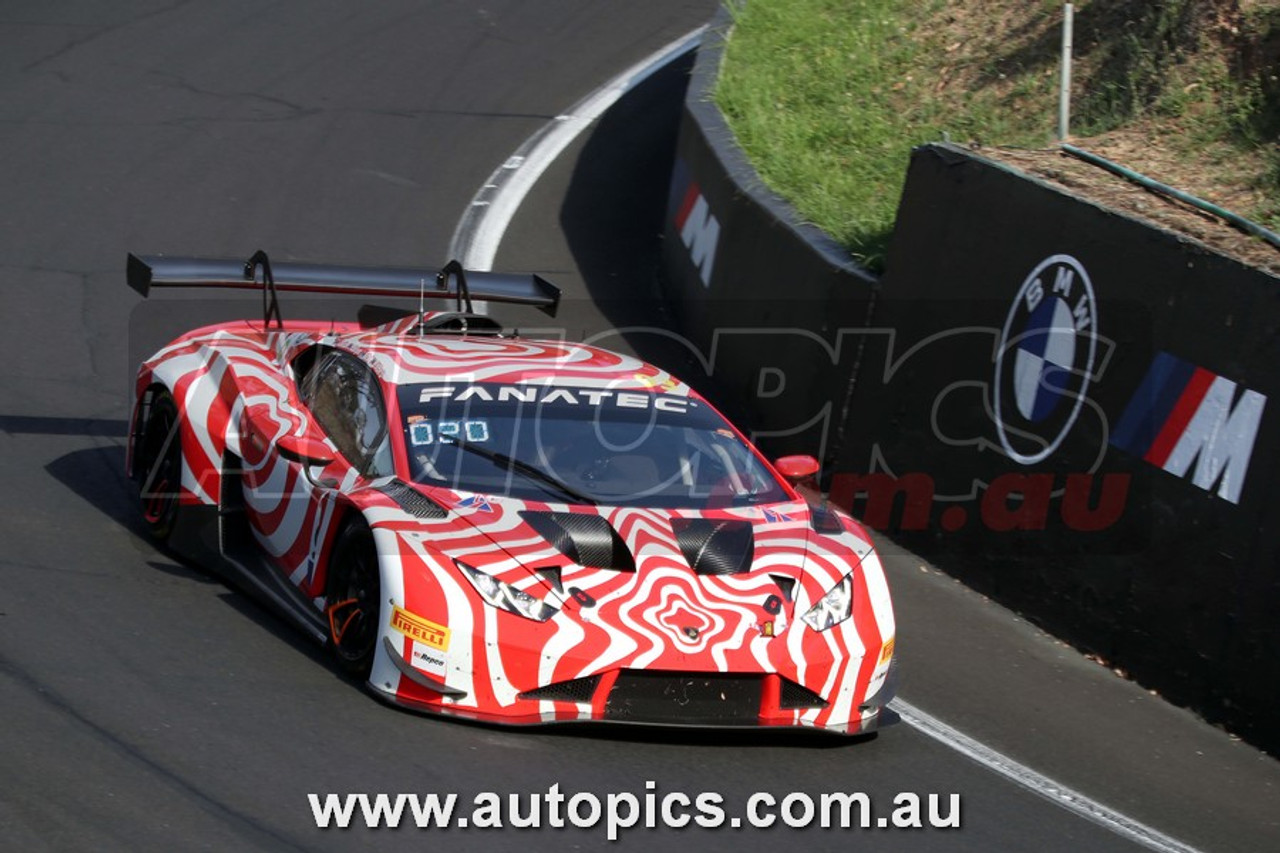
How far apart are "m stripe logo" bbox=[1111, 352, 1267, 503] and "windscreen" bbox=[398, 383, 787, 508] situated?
1.97m

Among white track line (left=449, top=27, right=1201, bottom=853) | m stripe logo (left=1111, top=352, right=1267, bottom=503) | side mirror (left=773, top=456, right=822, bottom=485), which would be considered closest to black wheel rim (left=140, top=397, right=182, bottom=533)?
side mirror (left=773, top=456, right=822, bottom=485)

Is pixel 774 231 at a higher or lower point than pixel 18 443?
higher

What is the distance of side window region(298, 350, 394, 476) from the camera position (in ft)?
23.6

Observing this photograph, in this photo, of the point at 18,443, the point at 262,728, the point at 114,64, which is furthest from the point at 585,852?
the point at 114,64

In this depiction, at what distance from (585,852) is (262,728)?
136 centimetres

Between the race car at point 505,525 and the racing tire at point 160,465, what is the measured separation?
0.02 m

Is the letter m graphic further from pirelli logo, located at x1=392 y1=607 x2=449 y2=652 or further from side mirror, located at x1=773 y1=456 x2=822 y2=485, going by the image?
pirelli logo, located at x1=392 y1=607 x2=449 y2=652

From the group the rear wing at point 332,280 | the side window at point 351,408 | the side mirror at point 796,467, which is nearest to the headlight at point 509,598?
the side window at point 351,408

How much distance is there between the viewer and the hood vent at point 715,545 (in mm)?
6590

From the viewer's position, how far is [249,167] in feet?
49.5

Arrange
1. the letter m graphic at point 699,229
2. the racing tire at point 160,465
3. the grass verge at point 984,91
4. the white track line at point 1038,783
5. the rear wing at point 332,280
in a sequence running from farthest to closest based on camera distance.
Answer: the letter m graphic at point 699,229, the grass verge at point 984,91, the rear wing at point 332,280, the racing tire at point 160,465, the white track line at point 1038,783

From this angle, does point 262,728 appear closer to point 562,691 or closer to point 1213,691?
point 562,691

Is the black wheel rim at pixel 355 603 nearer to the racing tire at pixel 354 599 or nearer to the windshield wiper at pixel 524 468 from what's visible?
the racing tire at pixel 354 599

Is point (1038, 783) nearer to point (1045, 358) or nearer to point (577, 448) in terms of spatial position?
point (577, 448)
